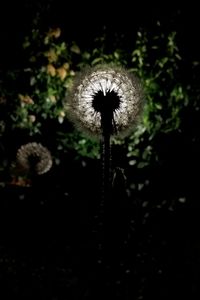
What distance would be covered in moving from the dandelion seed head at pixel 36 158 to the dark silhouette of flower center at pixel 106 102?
8.56ft

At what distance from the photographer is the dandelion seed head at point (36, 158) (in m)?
5.64

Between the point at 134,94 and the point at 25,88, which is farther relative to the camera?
the point at 25,88

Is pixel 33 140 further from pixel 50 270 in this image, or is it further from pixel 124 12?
pixel 124 12

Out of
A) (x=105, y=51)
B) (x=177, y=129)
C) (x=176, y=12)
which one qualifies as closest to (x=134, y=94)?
(x=177, y=129)

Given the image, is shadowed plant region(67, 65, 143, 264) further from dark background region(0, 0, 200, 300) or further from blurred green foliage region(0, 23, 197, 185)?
blurred green foliage region(0, 23, 197, 185)

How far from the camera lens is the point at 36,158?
5.64m

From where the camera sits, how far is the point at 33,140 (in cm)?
600

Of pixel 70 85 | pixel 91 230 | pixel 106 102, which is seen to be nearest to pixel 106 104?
pixel 106 102

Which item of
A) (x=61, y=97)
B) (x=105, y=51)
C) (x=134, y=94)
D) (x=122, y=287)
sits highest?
(x=105, y=51)

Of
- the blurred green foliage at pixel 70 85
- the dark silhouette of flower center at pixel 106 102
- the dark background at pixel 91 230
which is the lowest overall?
the dark background at pixel 91 230

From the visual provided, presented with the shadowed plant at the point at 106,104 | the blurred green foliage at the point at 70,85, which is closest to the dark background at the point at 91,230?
the blurred green foliage at the point at 70,85

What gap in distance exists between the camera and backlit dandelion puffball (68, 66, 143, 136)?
314cm

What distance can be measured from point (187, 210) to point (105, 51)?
246 centimetres

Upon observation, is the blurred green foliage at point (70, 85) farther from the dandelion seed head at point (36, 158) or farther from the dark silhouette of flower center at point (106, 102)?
the dark silhouette of flower center at point (106, 102)
